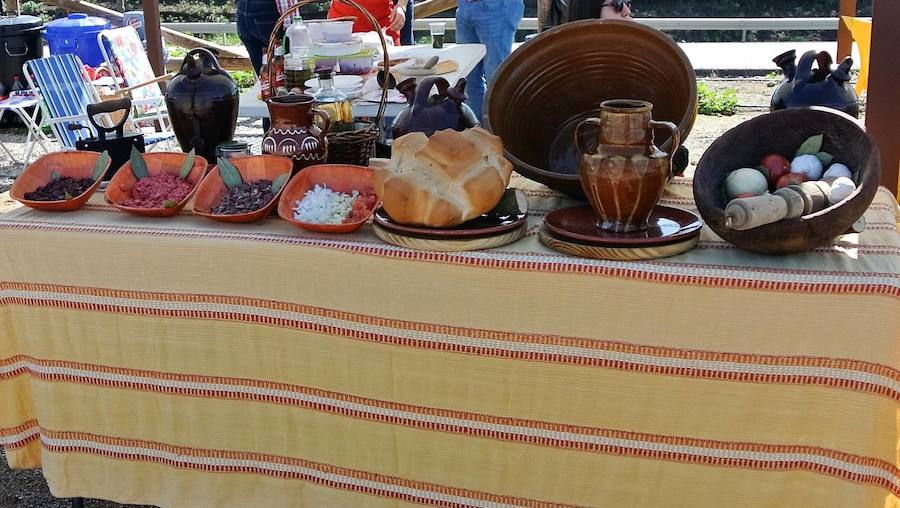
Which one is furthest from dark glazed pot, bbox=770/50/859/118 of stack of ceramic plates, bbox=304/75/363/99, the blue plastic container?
the blue plastic container

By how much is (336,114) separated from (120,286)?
31.3 inches

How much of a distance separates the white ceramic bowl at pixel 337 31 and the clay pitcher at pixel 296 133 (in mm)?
2104

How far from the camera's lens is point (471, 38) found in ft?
20.1

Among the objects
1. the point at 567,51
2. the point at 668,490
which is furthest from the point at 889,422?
the point at 567,51

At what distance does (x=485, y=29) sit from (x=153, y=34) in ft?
8.35

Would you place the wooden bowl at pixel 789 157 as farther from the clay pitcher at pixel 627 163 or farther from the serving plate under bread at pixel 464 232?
the serving plate under bread at pixel 464 232

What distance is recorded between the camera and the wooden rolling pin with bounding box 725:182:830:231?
183 centimetres

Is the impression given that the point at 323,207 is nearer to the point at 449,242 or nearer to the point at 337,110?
the point at 449,242

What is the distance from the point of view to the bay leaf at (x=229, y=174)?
2.43m

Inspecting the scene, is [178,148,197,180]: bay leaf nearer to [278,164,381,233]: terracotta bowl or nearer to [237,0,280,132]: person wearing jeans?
[278,164,381,233]: terracotta bowl

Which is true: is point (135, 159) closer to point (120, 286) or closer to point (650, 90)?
point (120, 286)

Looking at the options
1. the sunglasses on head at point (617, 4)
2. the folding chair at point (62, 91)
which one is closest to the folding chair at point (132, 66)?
the folding chair at point (62, 91)

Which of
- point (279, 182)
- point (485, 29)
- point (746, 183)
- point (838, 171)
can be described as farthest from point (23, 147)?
point (838, 171)

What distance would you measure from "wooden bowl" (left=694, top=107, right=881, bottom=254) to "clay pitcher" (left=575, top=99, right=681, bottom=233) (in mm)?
113
